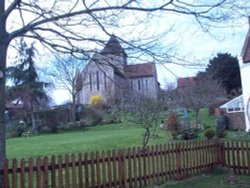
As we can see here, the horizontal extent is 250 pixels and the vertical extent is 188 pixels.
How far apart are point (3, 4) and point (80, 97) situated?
51.6 meters

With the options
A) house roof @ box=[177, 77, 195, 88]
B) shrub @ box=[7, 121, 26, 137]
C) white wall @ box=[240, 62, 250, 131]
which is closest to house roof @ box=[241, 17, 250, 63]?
white wall @ box=[240, 62, 250, 131]

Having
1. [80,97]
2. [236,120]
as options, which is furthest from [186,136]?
[80,97]

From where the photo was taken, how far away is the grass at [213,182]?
9.30 meters

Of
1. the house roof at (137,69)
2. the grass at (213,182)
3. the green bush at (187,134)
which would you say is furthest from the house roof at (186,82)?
the house roof at (137,69)

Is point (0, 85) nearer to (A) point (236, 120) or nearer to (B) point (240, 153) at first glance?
(B) point (240, 153)

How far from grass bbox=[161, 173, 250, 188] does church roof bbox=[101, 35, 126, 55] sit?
12.9 ft

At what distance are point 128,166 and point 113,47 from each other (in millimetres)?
3151

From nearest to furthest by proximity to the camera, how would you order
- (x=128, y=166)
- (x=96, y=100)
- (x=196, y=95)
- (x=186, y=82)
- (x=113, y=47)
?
(x=113, y=47) → (x=128, y=166) → (x=196, y=95) → (x=186, y=82) → (x=96, y=100)

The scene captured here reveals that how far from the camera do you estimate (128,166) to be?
902 centimetres

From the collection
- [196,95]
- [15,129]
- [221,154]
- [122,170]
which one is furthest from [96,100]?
[122,170]

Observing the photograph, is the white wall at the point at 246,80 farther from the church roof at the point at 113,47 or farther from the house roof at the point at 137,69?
the church roof at the point at 113,47

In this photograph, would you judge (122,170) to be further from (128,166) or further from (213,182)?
(213,182)

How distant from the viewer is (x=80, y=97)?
58.8 metres

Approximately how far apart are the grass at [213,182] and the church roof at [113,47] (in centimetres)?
394
